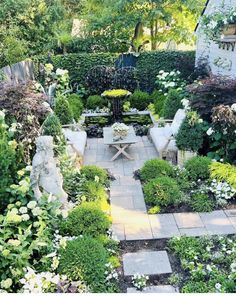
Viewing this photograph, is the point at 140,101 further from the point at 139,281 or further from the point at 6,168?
the point at 139,281

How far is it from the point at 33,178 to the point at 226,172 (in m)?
2.85

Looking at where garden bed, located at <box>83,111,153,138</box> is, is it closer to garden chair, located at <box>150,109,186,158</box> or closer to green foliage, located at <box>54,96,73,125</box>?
green foliage, located at <box>54,96,73,125</box>

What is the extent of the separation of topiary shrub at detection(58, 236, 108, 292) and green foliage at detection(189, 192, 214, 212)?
169cm

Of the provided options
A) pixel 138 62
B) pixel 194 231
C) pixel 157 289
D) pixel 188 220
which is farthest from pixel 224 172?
pixel 138 62

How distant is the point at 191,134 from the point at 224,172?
106 cm

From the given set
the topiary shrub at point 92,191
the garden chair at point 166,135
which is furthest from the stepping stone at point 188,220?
the garden chair at point 166,135

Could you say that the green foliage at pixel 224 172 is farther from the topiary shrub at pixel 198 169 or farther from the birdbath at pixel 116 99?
the birdbath at pixel 116 99

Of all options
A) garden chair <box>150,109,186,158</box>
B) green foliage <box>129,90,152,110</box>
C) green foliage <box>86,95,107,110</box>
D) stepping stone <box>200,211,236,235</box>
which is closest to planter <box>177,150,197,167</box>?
garden chair <box>150,109,186,158</box>

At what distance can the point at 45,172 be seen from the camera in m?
4.38

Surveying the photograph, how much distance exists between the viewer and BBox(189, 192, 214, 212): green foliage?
4832 millimetres

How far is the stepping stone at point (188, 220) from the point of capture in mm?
4508

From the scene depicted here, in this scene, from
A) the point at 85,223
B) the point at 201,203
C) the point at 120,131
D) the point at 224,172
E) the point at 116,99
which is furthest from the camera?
the point at 116,99

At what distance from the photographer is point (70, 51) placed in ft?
40.9

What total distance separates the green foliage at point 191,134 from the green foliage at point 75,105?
3368 millimetres
